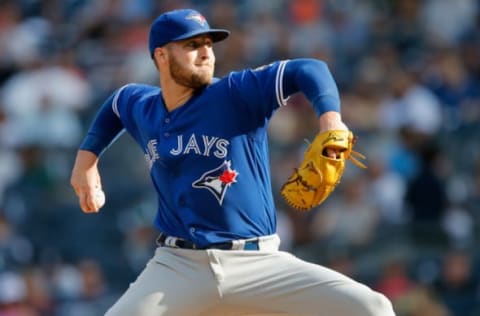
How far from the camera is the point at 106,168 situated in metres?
11.6

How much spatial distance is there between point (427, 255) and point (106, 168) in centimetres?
324

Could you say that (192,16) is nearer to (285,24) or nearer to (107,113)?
(107,113)

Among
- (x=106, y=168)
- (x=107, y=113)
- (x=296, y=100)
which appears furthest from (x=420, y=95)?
(x=107, y=113)

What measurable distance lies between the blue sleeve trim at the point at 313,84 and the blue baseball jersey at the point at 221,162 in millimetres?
98

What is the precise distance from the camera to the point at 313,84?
16.8 ft

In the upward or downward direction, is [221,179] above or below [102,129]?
below

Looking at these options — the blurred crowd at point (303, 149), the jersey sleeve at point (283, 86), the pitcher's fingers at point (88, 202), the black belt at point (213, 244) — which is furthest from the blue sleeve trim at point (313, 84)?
the blurred crowd at point (303, 149)

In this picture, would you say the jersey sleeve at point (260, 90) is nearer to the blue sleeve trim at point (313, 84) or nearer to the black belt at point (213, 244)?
the blue sleeve trim at point (313, 84)

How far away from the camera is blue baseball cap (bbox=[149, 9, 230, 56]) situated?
18.1 ft

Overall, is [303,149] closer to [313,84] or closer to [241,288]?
[241,288]

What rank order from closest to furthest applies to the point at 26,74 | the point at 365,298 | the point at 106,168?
the point at 365,298, the point at 106,168, the point at 26,74

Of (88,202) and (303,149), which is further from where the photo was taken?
(303,149)

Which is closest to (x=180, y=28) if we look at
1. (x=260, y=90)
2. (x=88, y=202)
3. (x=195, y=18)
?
(x=195, y=18)

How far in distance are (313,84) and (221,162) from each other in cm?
61
